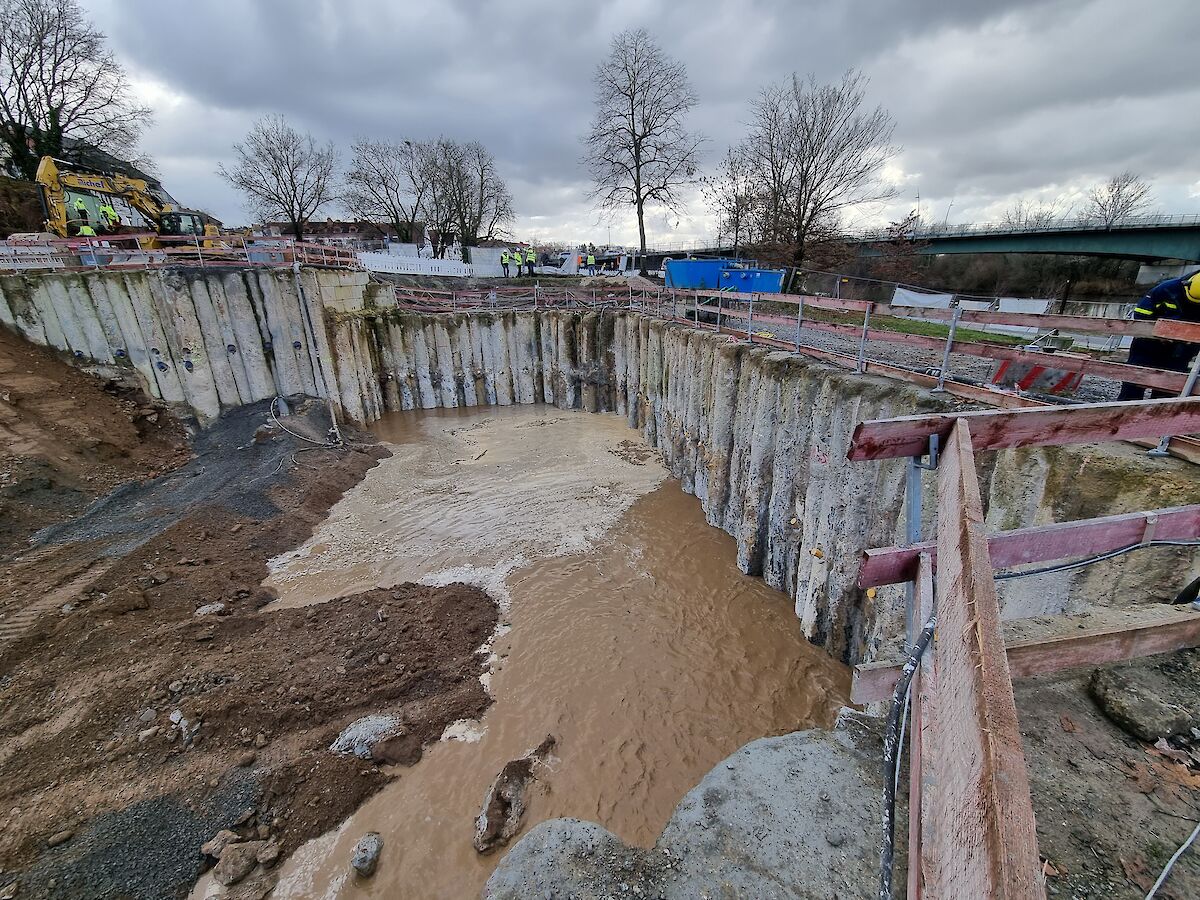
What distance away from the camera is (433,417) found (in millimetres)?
18469

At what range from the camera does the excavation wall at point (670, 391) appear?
174 inches

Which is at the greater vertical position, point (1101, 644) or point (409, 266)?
point (409, 266)

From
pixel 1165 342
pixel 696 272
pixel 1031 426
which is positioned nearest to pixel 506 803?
pixel 1031 426

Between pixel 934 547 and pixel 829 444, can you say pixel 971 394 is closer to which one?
pixel 829 444

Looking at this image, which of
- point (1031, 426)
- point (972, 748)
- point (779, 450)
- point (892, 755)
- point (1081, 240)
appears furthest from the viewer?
point (1081, 240)

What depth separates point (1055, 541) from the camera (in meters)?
2.47

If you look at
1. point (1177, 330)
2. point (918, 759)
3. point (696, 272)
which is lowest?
point (918, 759)

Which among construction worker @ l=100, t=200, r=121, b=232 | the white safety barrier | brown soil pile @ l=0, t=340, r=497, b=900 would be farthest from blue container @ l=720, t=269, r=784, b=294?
construction worker @ l=100, t=200, r=121, b=232

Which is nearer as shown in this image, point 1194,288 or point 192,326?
point 1194,288

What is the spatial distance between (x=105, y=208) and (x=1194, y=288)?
93.4 feet

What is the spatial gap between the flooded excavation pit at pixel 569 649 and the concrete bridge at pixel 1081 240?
80.4 ft

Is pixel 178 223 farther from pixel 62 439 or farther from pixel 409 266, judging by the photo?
pixel 62 439

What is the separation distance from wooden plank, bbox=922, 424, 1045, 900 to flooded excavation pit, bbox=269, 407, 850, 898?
5.32 meters

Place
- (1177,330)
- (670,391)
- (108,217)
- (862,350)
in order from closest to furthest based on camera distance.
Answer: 1. (1177,330)
2. (862,350)
3. (670,391)
4. (108,217)
